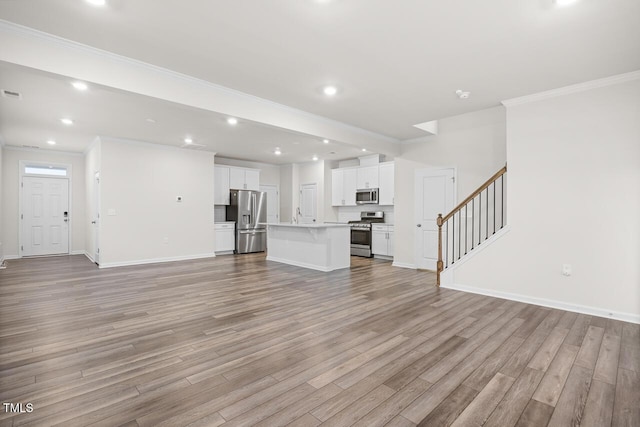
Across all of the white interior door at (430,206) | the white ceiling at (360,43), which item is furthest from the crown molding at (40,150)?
the white interior door at (430,206)

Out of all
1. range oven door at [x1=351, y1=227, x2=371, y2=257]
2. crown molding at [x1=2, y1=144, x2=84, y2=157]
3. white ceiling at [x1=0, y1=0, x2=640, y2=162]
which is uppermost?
white ceiling at [x1=0, y1=0, x2=640, y2=162]

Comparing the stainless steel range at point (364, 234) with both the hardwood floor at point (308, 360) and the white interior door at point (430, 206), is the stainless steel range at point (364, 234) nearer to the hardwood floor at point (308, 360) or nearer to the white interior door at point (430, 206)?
the white interior door at point (430, 206)

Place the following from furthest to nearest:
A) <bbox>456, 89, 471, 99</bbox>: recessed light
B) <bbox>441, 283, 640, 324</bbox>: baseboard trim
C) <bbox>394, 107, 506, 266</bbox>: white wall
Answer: <bbox>394, 107, 506, 266</bbox>: white wall, <bbox>456, 89, 471, 99</bbox>: recessed light, <bbox>441, 283, 640, 324</bbox>: baseboard trim

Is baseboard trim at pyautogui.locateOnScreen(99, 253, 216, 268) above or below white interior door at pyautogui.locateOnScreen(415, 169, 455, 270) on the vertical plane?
below

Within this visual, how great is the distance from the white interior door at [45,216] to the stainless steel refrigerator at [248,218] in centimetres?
417

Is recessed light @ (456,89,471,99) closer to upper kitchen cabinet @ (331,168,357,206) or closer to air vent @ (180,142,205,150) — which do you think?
upper kitchen cabinet @ (331,168,357,206)

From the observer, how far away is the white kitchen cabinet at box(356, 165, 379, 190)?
814 centimetres

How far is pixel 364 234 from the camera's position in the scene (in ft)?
26.7

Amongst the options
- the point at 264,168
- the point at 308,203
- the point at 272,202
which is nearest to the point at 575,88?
the point at 308,203

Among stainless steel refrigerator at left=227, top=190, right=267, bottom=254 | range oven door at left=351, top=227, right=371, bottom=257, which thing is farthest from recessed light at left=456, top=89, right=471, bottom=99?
stainless steel refrigerator at left=227, top=190, right=267, bottom=254

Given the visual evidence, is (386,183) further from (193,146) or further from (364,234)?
(193,146)

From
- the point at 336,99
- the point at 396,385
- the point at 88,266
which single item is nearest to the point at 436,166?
the point at 336,99

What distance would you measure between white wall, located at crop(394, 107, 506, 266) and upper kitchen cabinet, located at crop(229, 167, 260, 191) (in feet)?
14.9

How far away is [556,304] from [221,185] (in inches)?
306
